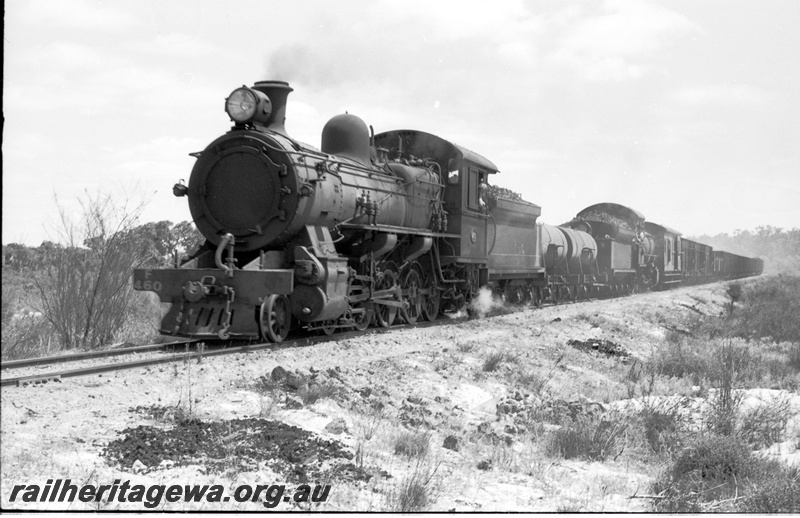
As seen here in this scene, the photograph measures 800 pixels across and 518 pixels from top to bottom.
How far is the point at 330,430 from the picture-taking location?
647 centimetres

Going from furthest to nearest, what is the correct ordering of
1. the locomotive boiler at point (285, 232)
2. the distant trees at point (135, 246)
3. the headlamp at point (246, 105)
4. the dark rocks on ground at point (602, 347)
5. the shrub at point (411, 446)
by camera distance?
the dark rocks on ground at point (602, 347) → the distant trees at point (135, 246) → the headlamp at point (246, 105) → the locomotive boiler at point (285, 232) → the shrub at point (411, 446)

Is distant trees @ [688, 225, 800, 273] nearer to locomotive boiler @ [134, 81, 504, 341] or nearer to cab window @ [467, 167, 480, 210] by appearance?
cab window @ [467, 167, 480, 210]

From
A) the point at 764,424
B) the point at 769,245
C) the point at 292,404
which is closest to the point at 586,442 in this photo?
the point at 764,424

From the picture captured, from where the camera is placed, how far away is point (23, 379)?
24.1 feet

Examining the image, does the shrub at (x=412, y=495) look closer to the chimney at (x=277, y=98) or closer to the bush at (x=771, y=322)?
the chimney at (x=277, y=98)

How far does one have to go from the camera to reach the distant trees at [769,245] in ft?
246

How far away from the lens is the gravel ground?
5055 millimetres

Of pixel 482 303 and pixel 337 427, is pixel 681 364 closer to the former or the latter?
pixel 482 303

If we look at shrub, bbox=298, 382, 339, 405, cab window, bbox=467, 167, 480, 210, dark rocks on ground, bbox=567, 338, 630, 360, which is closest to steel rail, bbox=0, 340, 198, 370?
shrub, bbox=298, 382, 339, 405

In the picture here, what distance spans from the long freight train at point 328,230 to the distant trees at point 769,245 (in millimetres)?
56530

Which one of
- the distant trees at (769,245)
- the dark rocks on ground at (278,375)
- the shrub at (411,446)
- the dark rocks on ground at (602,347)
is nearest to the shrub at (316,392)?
the dark rocks on ground at (278,375)

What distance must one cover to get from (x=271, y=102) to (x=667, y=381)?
7786 millimetres

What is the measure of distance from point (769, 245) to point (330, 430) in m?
98.1

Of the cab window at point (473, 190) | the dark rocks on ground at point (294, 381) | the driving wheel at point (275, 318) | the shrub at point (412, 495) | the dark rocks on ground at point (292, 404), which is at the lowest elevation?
the shrub at point (412, 495)
